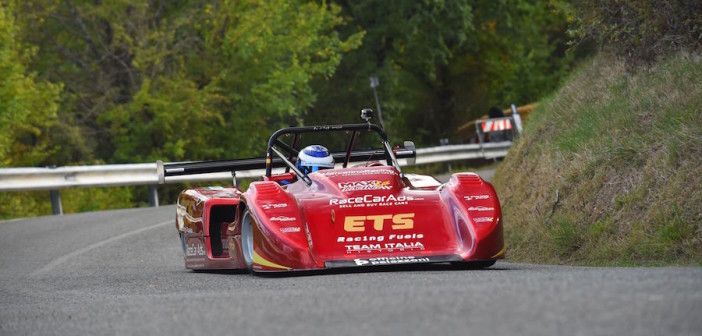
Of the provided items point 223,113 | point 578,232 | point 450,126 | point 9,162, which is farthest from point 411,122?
point 578,232

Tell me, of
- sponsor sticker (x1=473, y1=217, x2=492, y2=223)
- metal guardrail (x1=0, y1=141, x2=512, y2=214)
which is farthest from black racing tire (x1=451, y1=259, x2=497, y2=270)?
metal guardrail (x1=0, y1=141, x2=512, y2=214)

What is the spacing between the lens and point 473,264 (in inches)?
432

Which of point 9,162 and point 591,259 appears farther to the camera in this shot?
point 9,162

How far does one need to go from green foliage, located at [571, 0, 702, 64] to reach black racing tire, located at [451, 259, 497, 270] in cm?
342

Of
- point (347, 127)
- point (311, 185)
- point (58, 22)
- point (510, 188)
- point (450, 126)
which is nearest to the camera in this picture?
point (311, 185)

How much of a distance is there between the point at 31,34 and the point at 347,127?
24.9m

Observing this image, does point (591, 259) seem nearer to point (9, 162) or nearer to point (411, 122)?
point (9, 162)

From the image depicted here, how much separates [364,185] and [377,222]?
48 centimetres

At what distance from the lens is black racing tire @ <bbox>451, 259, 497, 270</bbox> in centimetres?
1064

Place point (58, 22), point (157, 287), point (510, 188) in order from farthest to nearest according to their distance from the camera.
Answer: point (58, 22)
point (510, 188)
point (157, 287)

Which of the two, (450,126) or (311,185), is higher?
(311,185)

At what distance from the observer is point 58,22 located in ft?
116

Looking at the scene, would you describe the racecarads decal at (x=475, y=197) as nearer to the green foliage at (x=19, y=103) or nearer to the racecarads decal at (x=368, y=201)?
the racecarads decal at (x=368, y=201)

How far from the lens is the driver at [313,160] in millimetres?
12078
